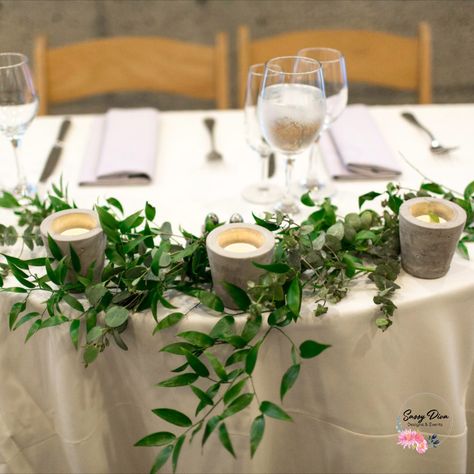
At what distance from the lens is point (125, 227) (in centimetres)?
85

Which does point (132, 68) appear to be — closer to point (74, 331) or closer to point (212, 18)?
point (212, 18)

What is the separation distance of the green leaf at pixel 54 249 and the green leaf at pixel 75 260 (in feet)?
0.05

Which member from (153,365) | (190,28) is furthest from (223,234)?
(190,28)

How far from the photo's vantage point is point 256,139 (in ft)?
3.60

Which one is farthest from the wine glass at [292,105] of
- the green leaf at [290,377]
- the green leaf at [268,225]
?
the green leaf at [290,377]

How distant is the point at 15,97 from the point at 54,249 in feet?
1.24

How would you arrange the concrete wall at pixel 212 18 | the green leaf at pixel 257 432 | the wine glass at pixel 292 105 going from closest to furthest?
the green leaf at pixel 257 432
the wine glass at pixel 292 105
the concrete wall at pixel 212 18

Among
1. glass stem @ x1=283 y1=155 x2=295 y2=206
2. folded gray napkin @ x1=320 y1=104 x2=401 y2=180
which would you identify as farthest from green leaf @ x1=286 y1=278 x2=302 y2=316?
folded gray napkin @ x1=320 y1=104 x2=401 y2=180

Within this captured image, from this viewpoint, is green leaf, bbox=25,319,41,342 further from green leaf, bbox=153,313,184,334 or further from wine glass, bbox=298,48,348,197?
wine glass, bbox=298,48,348,197

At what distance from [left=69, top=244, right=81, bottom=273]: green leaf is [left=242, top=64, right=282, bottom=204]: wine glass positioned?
0.38 meters

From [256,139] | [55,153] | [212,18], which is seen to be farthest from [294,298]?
[212,18]

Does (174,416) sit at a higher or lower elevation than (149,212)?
lower

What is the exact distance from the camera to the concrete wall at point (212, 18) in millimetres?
2521

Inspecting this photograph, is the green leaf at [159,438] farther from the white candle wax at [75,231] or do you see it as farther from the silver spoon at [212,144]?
the silver spoon at [212,144]
